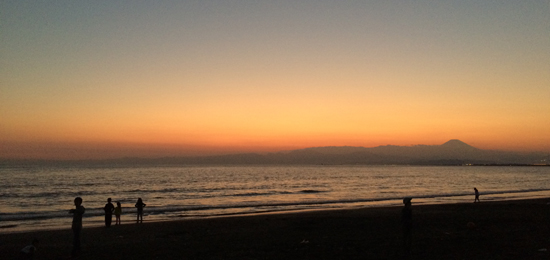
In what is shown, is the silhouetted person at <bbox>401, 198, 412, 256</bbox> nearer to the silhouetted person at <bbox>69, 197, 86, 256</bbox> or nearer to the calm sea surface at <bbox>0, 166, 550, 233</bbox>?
the silhouetted person at <bbox>69, 197, 86, 256</bbox>

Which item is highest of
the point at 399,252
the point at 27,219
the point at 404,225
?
the point at 404,225

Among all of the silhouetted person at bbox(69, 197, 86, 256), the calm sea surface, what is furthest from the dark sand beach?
the calm sea surface

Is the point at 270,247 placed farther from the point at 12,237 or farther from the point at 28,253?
the point at 12,237

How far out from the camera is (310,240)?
13914mm

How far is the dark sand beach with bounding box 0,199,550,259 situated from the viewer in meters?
11.3

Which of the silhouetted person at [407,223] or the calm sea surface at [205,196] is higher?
the silhouetted person at [407,223]

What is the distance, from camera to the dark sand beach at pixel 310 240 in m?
11.3

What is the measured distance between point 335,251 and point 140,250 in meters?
7.53

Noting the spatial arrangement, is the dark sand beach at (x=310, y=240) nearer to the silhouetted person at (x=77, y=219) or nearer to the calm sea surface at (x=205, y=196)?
the silhouetted person at (x=77, y=219)

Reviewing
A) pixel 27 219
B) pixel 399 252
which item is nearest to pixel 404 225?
pixel 399 252

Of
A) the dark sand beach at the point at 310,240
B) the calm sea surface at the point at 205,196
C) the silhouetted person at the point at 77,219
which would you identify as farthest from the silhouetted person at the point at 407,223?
the calm sea surface at the point at 205,196

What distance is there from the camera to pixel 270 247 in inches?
503

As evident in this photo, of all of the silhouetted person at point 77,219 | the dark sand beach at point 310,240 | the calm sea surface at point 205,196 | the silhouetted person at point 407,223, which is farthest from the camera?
the calm sea surface at point 205,196

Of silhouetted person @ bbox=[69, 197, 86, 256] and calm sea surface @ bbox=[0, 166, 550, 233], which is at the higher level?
silhouetted person @ bbox=[69, 197, 86, 256]
